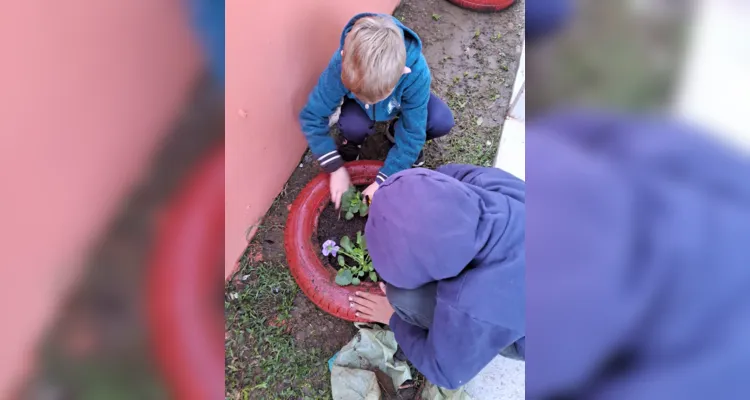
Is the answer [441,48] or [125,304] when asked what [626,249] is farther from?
[441,48]

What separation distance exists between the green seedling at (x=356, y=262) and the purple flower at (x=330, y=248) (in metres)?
0.01

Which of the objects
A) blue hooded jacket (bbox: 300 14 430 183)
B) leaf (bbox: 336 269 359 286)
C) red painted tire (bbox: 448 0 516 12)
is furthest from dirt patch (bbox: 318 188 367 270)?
red painted tire (bbox: 448 0 516 12)

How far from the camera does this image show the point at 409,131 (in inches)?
72.7

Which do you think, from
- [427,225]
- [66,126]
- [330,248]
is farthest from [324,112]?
[66,126]

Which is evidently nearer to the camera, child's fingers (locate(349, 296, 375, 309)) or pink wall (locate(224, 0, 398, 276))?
pink wall (locate(224, 0, 398, 276))

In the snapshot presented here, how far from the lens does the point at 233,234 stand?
5.83 ft

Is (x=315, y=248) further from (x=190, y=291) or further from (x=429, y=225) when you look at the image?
(x=190, y=291)

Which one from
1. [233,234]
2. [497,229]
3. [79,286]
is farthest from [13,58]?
[233,234]

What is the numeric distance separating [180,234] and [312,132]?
4.93ft

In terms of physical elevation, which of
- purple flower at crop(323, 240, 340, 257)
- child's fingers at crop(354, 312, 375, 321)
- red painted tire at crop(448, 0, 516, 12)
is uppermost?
→ red painted tire at crop(448, 0, 516, 12)

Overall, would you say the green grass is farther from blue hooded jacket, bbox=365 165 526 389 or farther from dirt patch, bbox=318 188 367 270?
blue hooded jacket, bbox=365 165 526 389

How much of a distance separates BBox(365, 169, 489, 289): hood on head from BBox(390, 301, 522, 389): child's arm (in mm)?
130

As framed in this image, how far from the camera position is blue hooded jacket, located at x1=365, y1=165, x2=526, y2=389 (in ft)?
3.58

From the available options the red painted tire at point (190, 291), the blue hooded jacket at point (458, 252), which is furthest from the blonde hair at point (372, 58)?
the red painted tire at point (190, 291)
